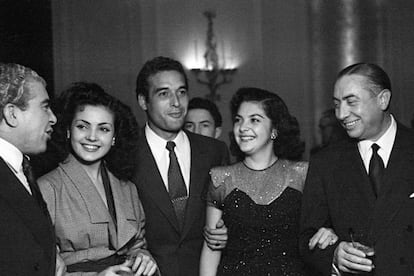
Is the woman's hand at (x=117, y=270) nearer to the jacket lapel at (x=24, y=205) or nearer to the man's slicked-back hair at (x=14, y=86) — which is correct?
the jacket lapel at (x=24, y=205)

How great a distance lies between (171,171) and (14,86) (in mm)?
1260

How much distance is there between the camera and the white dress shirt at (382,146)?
3119 mm

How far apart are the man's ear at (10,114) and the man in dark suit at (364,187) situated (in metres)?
1.36

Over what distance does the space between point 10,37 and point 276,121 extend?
6.14 feet

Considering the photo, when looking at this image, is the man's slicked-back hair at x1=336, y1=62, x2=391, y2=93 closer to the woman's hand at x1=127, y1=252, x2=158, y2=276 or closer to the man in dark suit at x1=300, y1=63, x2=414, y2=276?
the man in dark suit at x1=300, y1=63, x2=414, y2=276

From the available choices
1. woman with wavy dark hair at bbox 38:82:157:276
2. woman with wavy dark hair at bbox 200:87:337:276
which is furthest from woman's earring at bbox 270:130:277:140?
woman with wavy dark hair at bbox 38:82:157:276

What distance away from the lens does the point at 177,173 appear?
3.72m

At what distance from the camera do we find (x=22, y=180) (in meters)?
2.62

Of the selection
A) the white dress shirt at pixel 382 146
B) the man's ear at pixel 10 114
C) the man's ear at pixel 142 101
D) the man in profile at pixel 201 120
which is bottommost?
the white dress shirt at pixel 382 146

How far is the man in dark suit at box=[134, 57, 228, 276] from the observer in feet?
11.8

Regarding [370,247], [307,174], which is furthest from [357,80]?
[370,247]

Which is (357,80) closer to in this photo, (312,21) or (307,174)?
(307,174)

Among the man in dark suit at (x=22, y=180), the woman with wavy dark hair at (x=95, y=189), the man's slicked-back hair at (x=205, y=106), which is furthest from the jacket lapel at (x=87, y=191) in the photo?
the man's slicked-back hair at (x=205, y=106)

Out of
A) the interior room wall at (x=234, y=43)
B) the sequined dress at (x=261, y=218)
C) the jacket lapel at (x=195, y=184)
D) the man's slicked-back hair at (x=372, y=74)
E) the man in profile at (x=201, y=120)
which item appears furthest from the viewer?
the interior room wall at (x=234, y=43)
